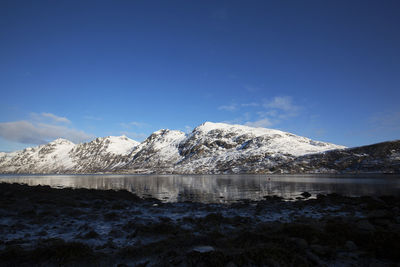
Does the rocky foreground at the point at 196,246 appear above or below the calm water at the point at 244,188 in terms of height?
above

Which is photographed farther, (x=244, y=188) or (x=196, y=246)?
(x=244, y=188)

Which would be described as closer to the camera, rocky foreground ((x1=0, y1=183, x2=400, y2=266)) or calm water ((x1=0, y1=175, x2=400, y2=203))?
rocky foreground ((x1=0, y1=183, x2=400, y2=266))

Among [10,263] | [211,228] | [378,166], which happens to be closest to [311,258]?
[211,228]

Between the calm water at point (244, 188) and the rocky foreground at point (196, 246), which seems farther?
the calm water at point (244, 188)

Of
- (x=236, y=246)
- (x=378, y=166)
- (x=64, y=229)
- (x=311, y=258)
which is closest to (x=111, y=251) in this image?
(x=236, y=246)

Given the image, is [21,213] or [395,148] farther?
[395,148]

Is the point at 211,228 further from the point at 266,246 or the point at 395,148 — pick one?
the point at 395,148

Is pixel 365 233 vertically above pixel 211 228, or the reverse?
pixel 365 233

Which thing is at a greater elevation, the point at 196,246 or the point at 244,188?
the point at 196,246

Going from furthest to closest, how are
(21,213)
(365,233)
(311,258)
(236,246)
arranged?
(21,213)
(365,233)
(236,246)
(311,258)

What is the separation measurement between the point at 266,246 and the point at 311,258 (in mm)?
1974

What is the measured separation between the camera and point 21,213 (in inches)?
895

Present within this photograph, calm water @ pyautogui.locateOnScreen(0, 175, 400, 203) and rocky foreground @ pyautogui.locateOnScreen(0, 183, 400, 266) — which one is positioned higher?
rocky foreground @ pyautogui.locateOnScreen(0, 183, 400, 266)

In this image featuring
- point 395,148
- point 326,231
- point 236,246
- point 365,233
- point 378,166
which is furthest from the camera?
point 395,148
